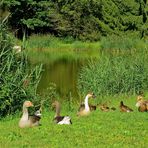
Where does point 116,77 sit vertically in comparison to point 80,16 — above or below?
above

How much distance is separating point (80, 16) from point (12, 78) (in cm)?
4046

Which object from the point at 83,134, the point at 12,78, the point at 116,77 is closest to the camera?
the point at 83,134

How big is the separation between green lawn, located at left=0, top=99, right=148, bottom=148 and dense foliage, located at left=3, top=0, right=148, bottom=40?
37018mm

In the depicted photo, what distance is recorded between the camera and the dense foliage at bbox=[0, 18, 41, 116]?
13.8m

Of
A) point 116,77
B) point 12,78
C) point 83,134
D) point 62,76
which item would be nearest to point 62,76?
point 62,76

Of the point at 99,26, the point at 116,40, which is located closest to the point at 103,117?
the point at 116,40

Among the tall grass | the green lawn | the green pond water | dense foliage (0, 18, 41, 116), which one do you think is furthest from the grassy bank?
the green lawn

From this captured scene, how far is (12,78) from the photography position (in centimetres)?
1398

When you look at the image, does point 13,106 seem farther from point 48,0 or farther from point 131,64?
point 48,0

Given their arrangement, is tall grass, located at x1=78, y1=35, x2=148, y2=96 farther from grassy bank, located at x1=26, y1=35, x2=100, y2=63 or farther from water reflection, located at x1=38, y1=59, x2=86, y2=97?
grassy bank, located at x1=26, y1=35, x2=100, y2=63

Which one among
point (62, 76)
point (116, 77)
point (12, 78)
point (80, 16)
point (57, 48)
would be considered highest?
point (12, 78)

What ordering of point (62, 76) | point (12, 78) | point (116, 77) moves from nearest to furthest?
point (12, 78)
point (116, 77)
point (62, 76)

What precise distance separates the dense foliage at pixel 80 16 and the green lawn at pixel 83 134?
37.0 metres

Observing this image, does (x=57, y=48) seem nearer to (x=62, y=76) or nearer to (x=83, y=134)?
(x=62, y=76)
